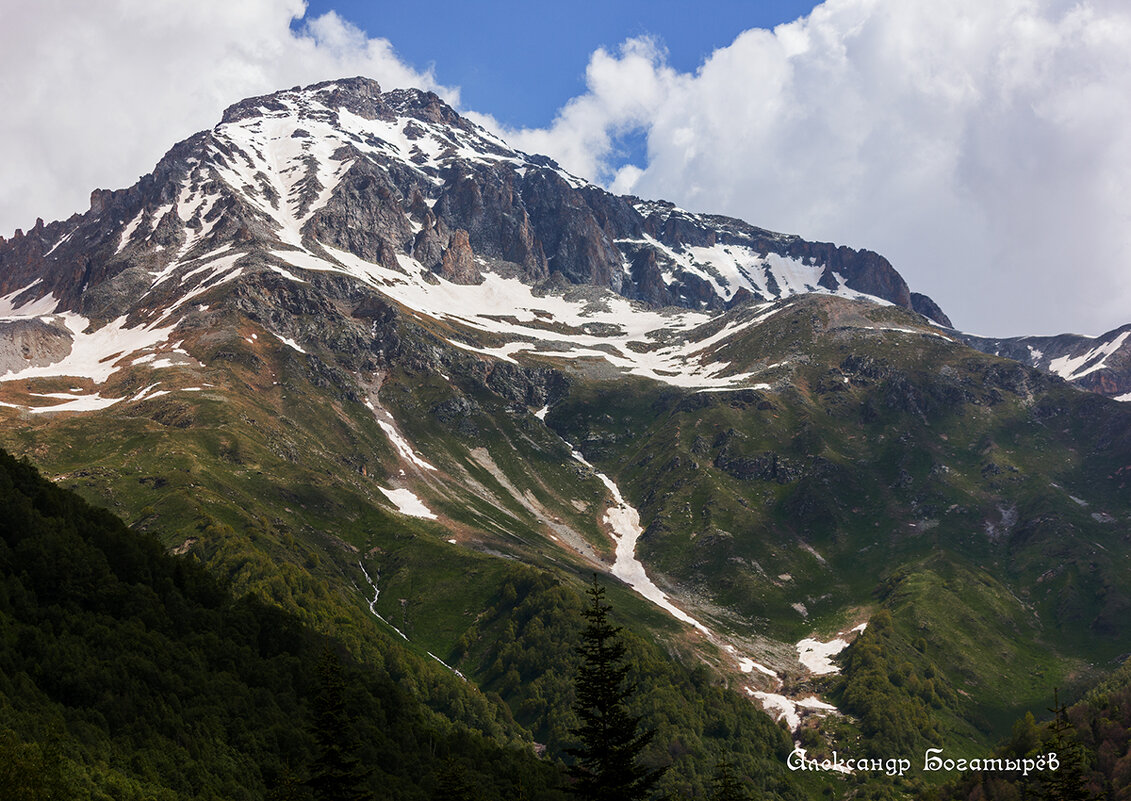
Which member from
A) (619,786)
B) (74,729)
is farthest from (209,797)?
(619,786)

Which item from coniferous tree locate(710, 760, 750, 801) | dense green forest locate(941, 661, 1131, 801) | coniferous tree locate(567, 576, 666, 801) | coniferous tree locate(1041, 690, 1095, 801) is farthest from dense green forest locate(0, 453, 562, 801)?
dense green forest locate(941, 661, 1131, 801)

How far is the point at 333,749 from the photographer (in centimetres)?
3869

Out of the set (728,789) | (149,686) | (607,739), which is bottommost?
(149,686)

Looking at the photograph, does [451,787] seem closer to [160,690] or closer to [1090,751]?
[160,690]

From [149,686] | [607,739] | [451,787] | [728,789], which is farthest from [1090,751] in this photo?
[149,686]

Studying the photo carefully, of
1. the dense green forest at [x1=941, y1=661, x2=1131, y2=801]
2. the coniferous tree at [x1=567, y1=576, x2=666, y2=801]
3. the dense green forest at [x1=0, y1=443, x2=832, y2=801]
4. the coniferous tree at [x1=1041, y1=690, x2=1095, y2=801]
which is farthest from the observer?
the dense green forest at [x1=941, y1=661, x2=1131, y2=801]

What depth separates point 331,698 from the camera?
131 feet

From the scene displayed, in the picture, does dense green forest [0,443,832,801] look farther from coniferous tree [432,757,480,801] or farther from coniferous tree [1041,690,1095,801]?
coniferous tree [1041,690,1095,801]

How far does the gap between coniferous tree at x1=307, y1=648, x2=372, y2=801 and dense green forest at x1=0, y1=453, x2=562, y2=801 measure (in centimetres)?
2322

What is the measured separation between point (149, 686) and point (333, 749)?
67.4 metres

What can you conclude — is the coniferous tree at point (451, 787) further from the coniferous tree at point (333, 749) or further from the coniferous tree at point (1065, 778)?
the coniferous tree at point (1065, 778)

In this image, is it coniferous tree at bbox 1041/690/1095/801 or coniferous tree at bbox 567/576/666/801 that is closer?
coniferous tree at bbox 567/576/666/801

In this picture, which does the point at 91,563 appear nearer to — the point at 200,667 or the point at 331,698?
the point at 200,667

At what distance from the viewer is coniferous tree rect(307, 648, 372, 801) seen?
3847cm
